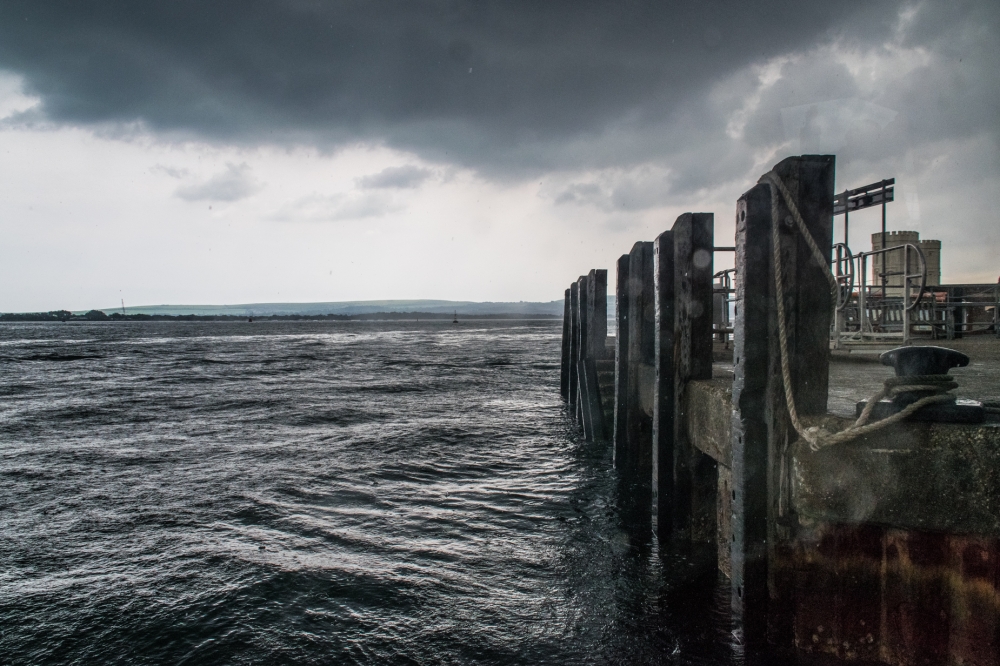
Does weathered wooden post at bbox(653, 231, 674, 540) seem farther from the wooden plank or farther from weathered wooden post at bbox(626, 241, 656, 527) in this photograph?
the wooden plank

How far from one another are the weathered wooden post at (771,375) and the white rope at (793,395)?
0.04m

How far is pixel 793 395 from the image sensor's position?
9.44ft

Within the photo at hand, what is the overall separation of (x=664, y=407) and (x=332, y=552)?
3.34 metres

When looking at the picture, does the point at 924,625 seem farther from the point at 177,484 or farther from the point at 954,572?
the point at 177,484

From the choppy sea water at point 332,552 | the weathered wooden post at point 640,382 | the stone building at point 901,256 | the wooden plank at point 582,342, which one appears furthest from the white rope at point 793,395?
the stone building at point 901,256

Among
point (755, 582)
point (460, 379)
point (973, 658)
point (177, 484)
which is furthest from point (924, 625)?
point (460, 379)

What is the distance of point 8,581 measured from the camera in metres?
4.92

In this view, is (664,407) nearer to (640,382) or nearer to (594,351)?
(640,382)

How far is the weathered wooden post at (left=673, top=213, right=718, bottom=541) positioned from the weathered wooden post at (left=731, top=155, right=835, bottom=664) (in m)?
1.54

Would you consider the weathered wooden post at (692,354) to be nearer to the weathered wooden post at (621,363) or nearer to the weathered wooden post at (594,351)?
the weathered wooden post at (621,363)

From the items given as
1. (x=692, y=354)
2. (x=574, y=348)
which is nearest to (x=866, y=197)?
(x=574, y=348)

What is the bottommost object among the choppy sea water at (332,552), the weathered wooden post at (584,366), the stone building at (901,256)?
the choppy sea water at (332,552)

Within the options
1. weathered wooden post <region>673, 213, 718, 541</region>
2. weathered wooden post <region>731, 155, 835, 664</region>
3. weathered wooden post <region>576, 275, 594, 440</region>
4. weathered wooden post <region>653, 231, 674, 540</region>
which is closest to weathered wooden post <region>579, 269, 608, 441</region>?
weathered wooden post <region>576, 275, 594, 440</region>

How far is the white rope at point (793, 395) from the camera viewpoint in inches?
99.7
